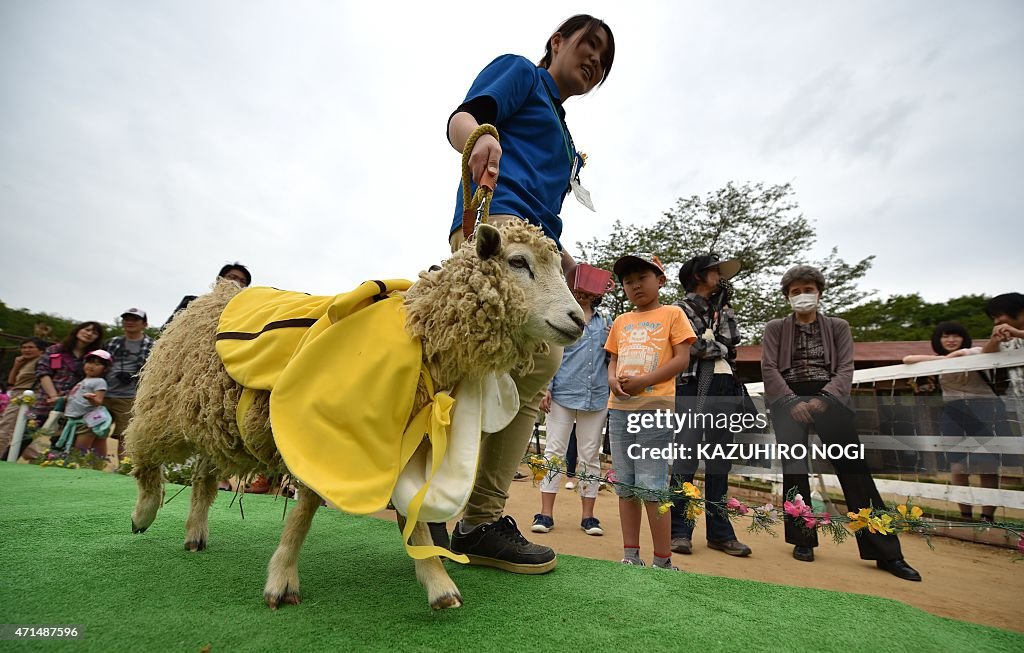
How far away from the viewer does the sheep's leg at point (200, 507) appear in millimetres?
2367

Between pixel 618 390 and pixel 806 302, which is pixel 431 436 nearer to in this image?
pixel 618 390

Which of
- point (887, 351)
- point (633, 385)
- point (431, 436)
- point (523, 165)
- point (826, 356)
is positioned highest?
point (887, 351)

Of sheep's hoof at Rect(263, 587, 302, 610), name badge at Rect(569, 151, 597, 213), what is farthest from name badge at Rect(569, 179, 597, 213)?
sheep's hoof at Rect(263, 587, 302, 610)

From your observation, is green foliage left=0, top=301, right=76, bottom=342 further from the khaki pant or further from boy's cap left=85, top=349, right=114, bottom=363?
the khaki pant

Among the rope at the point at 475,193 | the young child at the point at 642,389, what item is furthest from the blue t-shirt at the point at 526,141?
the young child at the point at 642,389

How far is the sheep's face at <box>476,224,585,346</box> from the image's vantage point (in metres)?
1.77

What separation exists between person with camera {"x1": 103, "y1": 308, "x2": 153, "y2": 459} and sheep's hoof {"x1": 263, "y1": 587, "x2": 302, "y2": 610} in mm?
5607

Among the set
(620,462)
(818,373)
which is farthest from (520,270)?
(818,373)

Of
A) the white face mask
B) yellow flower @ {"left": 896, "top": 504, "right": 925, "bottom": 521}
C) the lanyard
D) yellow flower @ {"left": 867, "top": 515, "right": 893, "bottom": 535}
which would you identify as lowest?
yellow flower @ {"left": 867, "top": 515, "right": 893, "bottom": 535}

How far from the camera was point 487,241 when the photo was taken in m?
1.78

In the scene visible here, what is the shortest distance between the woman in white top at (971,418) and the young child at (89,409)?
953 cm

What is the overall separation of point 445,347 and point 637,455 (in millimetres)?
1621

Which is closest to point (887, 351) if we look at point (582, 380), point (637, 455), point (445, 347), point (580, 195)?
point (582, 380)

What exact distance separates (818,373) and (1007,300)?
6.94 feet
